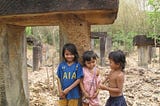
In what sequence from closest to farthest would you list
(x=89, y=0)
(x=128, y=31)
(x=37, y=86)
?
(x=89, y=0), (x=37, y=86), (x=128, y=31)

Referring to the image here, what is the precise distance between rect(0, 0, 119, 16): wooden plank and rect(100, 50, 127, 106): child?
1.95 feet

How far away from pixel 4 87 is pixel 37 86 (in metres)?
3.52

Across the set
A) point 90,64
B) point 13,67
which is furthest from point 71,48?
point 13,67

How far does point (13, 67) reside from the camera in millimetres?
4215

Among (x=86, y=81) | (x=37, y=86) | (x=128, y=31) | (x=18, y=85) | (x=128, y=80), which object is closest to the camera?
(x=86, y=81)

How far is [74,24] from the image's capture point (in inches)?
136

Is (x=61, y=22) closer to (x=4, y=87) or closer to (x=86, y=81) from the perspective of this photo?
(x=86, y=81)

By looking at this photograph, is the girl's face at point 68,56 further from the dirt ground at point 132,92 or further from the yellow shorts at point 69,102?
the dirt ground at point 132,92

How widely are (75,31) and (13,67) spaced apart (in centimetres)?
120

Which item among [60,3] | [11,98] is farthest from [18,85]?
[60,3]

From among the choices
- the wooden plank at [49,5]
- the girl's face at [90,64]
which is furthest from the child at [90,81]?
the wooden plank at [49,5]

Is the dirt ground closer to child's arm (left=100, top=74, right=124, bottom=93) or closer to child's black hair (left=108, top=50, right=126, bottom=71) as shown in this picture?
child's arm (left=100, top=74, right=124, bottom=93)

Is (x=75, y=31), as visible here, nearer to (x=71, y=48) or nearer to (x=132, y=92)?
(x=71, y=48)

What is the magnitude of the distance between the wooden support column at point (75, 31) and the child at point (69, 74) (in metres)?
0.20
